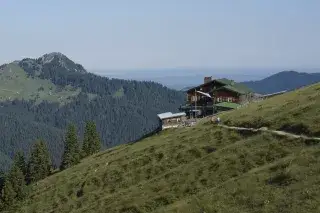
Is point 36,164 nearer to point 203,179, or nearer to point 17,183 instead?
point 17,183

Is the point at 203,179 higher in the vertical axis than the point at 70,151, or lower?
higher

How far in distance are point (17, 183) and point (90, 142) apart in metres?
36.3

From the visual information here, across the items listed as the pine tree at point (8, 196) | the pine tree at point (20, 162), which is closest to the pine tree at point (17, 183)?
the pine tree at point (8, 196)

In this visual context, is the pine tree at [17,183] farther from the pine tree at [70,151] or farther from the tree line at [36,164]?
the pine tree at [70,151]

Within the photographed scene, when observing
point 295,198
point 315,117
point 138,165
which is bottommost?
point 138,165

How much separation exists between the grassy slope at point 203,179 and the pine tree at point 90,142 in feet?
154

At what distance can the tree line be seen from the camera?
100625mm

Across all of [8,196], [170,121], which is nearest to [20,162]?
[8,196]

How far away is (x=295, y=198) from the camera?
39375mm

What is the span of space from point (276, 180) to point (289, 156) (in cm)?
660

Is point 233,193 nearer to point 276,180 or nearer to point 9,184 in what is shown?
point 276,180

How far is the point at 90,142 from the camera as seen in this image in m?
139

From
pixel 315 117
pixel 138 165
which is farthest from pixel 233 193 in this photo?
pixel 138 165

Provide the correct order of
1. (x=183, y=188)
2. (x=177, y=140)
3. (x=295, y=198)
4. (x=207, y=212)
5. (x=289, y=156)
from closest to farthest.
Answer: (x=295, y=198) < (x=207, y=212) < (x=289, y=156) < (x=183, y=188) < (x=177, y=140)
